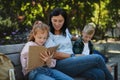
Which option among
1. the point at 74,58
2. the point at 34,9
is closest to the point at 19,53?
the point at 74,58

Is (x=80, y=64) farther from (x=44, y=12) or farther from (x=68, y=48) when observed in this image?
(x=44, y=12)

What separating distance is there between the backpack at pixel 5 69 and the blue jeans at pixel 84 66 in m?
0.97

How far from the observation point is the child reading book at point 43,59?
475 centimetres

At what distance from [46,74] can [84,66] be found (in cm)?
72

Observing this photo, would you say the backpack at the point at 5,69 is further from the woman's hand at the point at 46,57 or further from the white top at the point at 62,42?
the white top at the point at 62,42

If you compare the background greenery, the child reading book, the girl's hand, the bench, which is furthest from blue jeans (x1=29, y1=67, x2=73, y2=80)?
the background greenery

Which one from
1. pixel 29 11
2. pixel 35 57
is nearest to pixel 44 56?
pixel 35 57

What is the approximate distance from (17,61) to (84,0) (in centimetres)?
821

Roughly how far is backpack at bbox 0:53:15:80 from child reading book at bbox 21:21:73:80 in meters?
0.36

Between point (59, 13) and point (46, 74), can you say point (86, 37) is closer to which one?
point (59, 13)

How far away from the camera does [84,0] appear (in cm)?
1297

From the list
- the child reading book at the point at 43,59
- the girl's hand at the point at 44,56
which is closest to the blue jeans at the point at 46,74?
the child reading book at the point at 43,59

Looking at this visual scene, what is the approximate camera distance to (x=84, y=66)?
5.34 m

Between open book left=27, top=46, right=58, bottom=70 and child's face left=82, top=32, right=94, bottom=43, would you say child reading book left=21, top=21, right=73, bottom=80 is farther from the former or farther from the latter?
Result: child's face left=82, top=32, right=94, bottom=43
